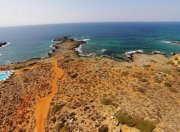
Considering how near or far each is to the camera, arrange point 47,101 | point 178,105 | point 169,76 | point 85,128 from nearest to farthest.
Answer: point 85,128, point 178,105, point 47,101, point 169,76

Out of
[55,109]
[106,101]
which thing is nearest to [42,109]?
[55,109]

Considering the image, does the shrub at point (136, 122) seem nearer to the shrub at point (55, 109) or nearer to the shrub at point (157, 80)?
the shrub at point (55, 109)

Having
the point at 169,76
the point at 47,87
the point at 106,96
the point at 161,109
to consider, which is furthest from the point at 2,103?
the point at 169,76

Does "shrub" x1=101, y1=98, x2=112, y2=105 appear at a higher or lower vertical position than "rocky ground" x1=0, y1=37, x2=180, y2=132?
higher

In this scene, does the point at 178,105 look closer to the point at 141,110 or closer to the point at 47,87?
the point at 141,110

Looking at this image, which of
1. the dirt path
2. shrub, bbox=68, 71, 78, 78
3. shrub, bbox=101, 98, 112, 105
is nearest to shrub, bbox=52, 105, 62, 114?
the dirt path

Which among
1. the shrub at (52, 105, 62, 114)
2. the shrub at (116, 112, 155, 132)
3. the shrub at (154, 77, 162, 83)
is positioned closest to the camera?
the shrub at (116, 112, 155, 132)

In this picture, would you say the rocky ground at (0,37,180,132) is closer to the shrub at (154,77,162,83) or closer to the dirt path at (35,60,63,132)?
the shrub at (154,77,162,83)
